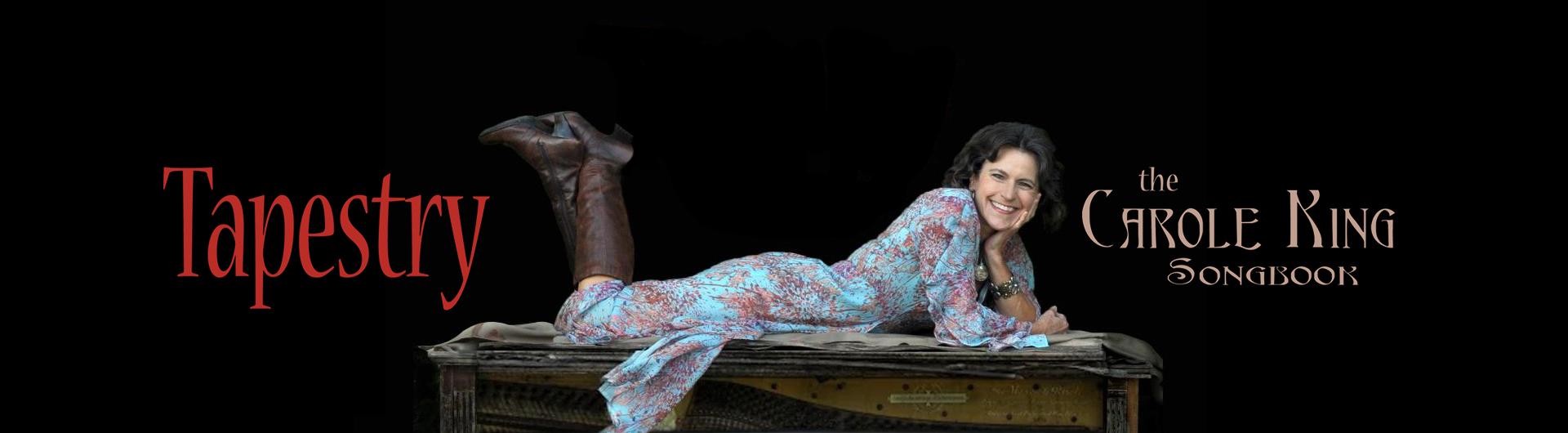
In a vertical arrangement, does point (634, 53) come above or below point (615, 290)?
above

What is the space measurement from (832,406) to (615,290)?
836 millimetres

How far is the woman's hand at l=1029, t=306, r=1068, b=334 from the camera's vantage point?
695 centimetres

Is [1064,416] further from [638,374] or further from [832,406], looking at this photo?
[638,374]

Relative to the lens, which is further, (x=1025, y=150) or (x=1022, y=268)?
(x=1022, y=268)

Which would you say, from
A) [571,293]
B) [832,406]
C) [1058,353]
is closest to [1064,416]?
[1058,353]

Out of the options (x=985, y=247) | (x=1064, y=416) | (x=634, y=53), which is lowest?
(x=1064, y=416)

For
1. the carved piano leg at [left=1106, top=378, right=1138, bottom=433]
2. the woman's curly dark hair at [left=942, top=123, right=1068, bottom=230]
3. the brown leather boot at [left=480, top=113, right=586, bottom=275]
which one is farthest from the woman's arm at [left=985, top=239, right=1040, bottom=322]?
the brown leather boot at [left=480, top=113, right=586, bottom=275]

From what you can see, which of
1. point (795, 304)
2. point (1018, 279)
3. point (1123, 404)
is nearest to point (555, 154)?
point (795, 304)

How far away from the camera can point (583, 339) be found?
22.5ft

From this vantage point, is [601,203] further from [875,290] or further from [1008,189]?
[1008,189]

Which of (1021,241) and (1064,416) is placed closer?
(1064,416)

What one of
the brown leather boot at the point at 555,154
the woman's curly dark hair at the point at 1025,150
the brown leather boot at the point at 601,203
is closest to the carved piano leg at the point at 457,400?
the brown leather boot at the point at 601,203

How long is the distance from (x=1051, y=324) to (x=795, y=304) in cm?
82

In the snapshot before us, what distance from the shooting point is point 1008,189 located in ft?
22.8
